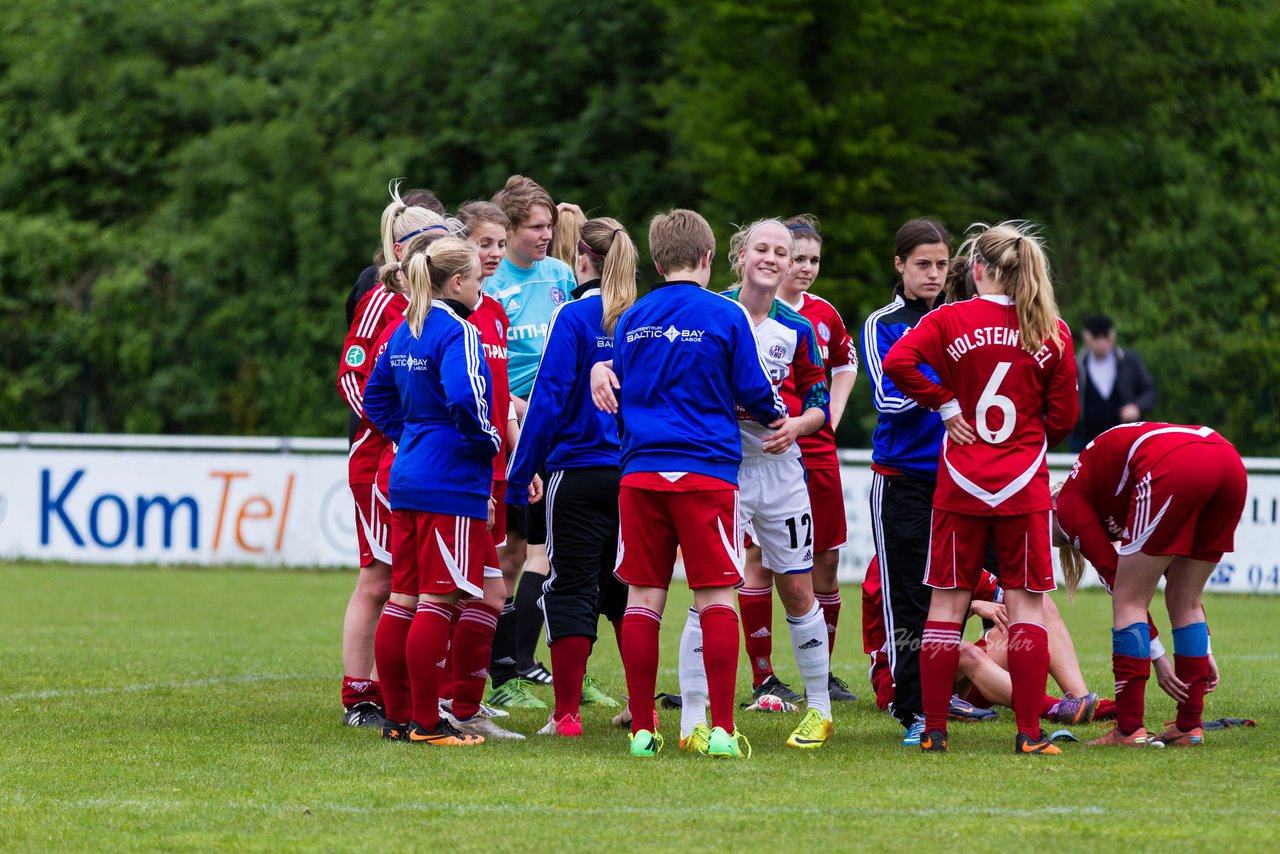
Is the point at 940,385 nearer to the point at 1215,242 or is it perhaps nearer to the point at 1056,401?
the point at 1056,401

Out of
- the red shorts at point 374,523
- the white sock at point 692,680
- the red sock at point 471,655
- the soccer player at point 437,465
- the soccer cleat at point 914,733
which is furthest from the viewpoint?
the red shorts at point 374,523

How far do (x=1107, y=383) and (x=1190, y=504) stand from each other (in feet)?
31.8

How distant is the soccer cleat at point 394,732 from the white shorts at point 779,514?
1.55 metres

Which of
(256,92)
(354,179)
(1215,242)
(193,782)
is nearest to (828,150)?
(1215,242)

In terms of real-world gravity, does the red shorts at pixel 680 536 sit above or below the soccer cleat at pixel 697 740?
above

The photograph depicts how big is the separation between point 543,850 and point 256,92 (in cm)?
2246

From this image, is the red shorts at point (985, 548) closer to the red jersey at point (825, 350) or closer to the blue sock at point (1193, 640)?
the blue sock at point (1193, 640)

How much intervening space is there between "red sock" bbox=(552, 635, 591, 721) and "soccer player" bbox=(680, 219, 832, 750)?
0.62 m

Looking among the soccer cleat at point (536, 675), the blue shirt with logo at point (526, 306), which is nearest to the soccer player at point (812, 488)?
the blue shirt with logo at point (526, 306)

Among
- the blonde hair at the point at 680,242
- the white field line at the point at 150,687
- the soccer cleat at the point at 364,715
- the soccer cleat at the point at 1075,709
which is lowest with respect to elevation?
the white field line at the point at 150,687

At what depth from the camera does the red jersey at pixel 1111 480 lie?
20.8ft

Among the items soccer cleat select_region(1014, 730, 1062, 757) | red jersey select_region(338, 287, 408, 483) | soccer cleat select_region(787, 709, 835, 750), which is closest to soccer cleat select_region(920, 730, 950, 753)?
Answer: soccer cleat select_region(1014, 730, 1062, 757)

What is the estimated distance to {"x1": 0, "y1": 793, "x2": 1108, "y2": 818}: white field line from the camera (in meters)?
4.98

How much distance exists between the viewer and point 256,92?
25422 mm
